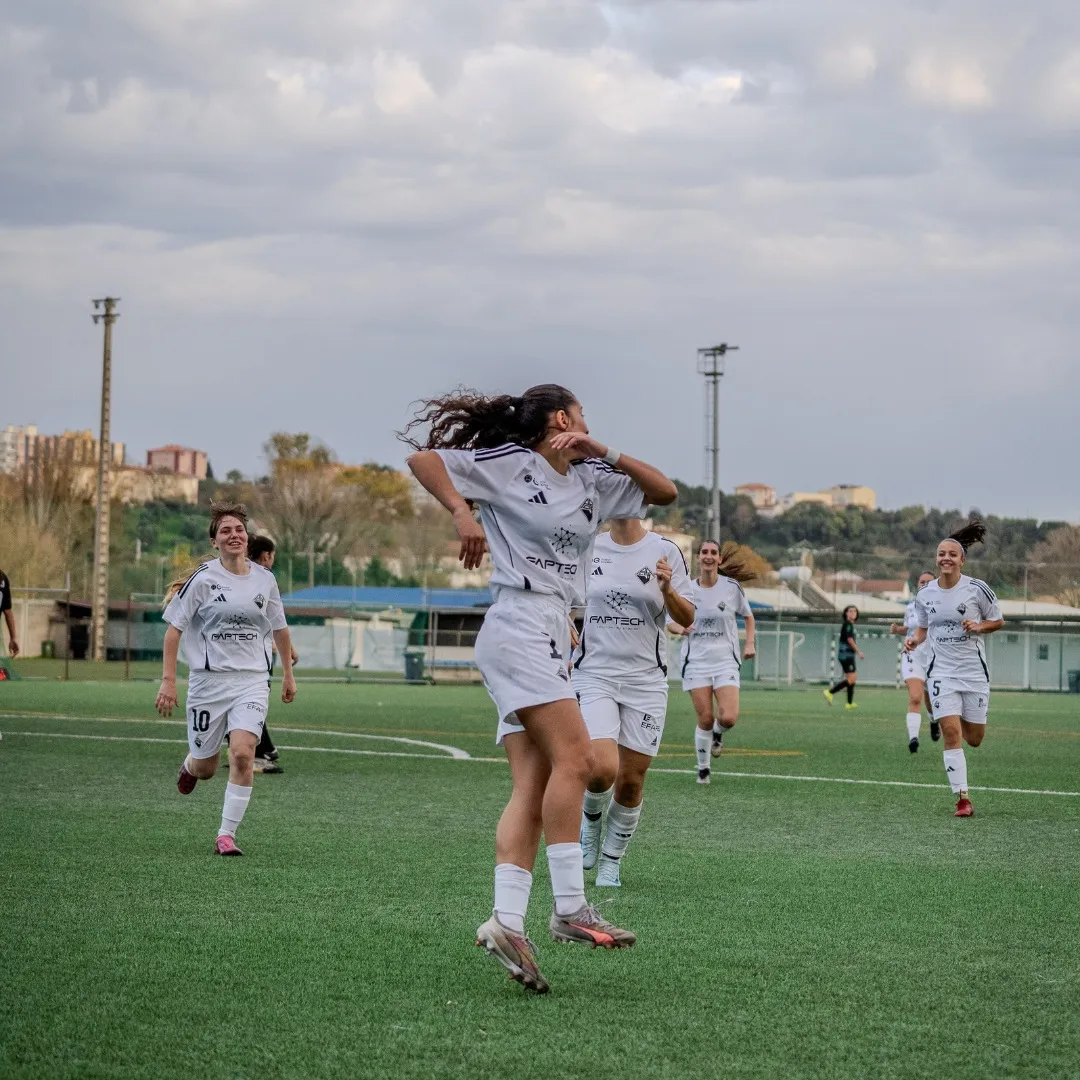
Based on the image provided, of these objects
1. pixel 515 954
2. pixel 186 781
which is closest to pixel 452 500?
pixel 515 954

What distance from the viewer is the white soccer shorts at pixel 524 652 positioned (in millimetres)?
5738

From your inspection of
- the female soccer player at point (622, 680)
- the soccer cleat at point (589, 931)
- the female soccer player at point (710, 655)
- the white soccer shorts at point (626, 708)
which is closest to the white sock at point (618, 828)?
the female soccer player at point (622, 680)

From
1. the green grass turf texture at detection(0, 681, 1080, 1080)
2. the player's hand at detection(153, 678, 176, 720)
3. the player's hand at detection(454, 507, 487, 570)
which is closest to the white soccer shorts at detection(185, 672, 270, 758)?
the player's hand at detection(153, 678, 176, 720)

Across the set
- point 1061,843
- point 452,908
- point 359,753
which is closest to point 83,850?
point 452,908

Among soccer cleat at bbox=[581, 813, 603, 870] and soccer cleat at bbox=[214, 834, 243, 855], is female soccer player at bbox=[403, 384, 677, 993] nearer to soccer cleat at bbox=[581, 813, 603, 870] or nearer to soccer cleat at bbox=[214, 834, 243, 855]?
soccer cleat at bbox=[581, 813, 603, 870]

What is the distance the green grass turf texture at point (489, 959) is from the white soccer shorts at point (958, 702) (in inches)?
32.2

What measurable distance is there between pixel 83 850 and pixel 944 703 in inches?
275

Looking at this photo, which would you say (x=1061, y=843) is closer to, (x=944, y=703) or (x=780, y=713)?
(x=944, y=703)

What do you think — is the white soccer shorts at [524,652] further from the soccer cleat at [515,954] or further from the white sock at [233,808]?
the white sock at [233,808]

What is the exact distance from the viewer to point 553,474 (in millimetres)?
5965

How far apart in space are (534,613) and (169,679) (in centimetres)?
479

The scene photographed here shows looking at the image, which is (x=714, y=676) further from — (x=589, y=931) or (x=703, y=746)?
(x=589, y=931)

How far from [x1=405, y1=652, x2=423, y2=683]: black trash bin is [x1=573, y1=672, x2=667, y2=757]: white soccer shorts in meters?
34.1

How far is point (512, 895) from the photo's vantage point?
569cm
